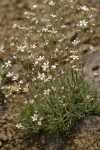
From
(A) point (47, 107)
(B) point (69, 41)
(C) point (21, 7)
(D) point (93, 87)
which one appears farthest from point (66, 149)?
(C) point (21, 7)

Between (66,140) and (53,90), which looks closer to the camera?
(53,90)

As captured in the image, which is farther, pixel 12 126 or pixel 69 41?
pixel 69 41

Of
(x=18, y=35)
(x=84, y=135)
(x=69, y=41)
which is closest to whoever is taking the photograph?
(x=84, y=135)

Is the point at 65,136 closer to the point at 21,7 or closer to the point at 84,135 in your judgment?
the point at 84,135

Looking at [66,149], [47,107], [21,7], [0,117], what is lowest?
[66,149]

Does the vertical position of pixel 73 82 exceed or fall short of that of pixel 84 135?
it exceeds it

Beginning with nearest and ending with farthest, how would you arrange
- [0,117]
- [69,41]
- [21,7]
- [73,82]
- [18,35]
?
[73,82] < [0,117] < [69,41] < [18,35] < [21,7]

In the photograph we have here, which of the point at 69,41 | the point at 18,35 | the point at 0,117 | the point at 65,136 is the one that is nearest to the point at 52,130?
the point at 65,136

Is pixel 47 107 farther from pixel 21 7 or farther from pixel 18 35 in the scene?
pixel 21 7

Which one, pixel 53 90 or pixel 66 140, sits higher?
pixel 53 90

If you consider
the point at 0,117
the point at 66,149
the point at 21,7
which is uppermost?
the point at 21,7
